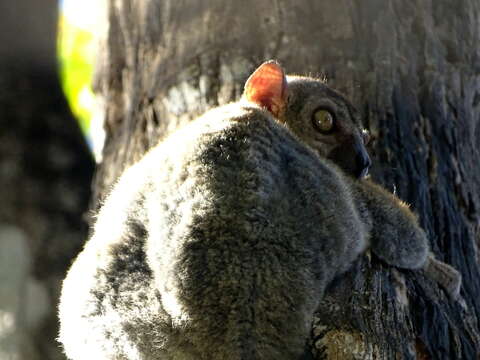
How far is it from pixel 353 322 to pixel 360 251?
0.44 m

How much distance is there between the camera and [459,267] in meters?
4.28

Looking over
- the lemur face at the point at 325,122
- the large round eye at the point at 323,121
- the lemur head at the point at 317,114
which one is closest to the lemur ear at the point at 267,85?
the lemur head at the point at 317,114

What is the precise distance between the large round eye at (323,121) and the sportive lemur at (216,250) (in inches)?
34.1

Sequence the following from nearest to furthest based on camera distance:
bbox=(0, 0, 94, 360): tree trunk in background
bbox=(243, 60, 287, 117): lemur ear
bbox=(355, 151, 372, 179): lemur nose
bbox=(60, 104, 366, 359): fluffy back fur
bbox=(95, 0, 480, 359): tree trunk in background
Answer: bbox=(60, 104, 366, 359): fluffy back fur
bbox=(243, 60, 287, 117): lemur ear
bbox=(355, 151, 372, 179): lemur nose
bbox=(95, 0, 480, 359): tree trunk in background
bbox=(0, 0, 94, 360): tree trunk in background

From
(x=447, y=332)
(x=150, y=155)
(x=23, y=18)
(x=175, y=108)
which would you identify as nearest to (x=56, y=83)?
(x=23, y=18)

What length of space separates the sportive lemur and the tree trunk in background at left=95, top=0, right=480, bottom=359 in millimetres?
877

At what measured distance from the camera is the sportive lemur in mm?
2984

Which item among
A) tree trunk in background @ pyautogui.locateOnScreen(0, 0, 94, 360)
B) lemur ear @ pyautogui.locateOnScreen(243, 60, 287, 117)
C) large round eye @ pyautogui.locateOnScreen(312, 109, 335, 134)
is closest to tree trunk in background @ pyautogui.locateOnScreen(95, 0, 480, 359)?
large round eye @ pyautogui.locateOnScreen(312, 109, 335, 134)

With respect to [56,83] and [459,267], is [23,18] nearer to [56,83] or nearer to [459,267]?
[56,83]

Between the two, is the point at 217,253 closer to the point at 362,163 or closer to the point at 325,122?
the point at 362,163

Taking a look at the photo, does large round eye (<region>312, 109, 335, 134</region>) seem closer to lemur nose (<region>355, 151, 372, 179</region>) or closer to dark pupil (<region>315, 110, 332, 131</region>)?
dark pupil (<region>315, 110, 332, 131</region>)

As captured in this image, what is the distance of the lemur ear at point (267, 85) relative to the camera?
157 inches

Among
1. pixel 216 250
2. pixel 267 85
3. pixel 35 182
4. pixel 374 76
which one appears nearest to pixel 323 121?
pixel 374 76

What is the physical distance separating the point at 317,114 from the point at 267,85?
1.86 ft
